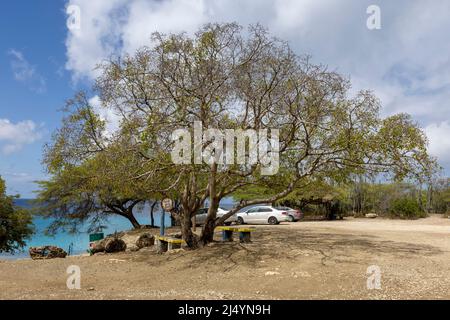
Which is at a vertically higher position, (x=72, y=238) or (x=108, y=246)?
(x=108, y=246)

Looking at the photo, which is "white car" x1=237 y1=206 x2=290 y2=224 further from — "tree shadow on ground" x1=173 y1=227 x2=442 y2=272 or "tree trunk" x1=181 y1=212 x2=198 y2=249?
"tree trunk" x1=181 y1=212 x2=198 y2=249

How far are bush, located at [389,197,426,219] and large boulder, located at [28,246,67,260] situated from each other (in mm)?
27765

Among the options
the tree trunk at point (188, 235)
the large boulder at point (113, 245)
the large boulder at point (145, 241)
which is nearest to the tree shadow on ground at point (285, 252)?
the tree trunk at point (188, 235)

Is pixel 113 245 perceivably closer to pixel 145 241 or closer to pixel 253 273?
pixel 145 241

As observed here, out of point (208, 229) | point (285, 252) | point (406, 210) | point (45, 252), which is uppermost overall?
point (208, 229)

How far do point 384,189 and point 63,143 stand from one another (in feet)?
111

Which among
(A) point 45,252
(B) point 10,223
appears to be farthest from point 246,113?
(B) point 10,223

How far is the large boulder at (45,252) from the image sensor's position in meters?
16.1

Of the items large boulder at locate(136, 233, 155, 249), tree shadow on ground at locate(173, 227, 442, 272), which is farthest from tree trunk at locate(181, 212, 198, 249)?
large boulder at locate(136, 233, 155, 249)

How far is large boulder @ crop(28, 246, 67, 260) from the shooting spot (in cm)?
1606

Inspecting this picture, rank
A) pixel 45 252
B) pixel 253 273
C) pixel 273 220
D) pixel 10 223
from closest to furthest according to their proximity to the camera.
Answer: pixel 253 273
pixel 45 252
pixel 10 223
pixel 273 220

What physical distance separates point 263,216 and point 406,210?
13251mm

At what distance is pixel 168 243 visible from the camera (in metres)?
14.7

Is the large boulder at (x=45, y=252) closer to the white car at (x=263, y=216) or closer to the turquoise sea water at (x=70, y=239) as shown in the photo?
the turquoise sea water at (x=70, y=239)
